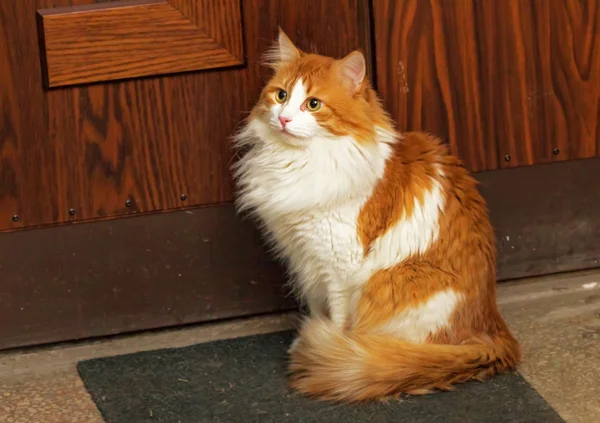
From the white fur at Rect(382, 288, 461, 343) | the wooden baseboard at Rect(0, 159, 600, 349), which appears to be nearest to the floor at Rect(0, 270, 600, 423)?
the wooden baseboard at Rect(0, 159, 600, 349)

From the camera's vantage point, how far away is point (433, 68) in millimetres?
2631

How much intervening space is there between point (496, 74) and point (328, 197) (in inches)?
23.7

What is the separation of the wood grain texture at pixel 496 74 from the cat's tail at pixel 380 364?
1.92 ft

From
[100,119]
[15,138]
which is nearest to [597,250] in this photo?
[100,119]

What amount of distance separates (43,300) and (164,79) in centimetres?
60

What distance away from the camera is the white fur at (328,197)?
2.35 meters

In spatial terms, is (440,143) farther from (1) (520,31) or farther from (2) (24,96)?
(2) (24,96)

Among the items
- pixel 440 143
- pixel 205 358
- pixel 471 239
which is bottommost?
pixel 205 358

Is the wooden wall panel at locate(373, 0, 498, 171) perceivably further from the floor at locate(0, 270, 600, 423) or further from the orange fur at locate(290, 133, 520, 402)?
the floor at locate(0, 270, 600, 423)

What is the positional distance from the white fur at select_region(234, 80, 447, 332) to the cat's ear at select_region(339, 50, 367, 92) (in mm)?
98

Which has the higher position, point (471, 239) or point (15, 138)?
point (15, 138)

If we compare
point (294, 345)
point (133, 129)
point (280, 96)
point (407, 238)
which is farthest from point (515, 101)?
point (133, 129)

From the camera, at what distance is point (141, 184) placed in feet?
8.54

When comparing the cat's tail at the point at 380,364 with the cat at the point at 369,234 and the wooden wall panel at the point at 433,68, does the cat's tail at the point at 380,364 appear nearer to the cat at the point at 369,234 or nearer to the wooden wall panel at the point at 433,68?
the cat at the point at 369,234
